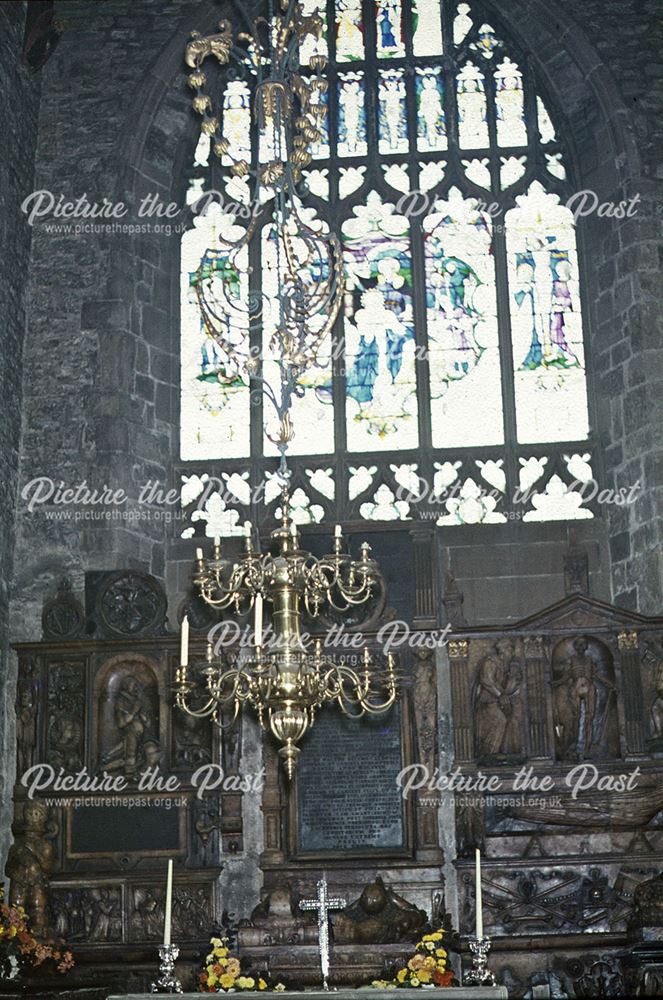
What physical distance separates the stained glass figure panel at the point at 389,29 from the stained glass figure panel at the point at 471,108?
68 cm

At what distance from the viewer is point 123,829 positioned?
12.2 meters

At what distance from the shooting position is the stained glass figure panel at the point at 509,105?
15.5m

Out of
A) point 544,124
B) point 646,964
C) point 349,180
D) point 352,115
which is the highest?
point 352,115

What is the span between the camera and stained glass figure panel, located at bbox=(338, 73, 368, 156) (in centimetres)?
1562

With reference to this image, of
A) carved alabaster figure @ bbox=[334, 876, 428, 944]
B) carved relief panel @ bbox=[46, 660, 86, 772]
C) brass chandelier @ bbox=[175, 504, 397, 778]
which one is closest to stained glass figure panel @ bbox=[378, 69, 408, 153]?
carved relief panel @ bbox=[46, 660, 86, 772]

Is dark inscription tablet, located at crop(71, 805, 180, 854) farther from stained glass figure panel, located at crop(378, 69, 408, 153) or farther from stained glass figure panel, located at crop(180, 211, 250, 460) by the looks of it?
stained glass figure panel, located at crop(378, 69, 408, 153)

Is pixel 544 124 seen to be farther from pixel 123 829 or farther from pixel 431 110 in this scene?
pixel 123 829

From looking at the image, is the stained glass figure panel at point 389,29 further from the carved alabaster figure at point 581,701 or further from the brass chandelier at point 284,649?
the brass chandelier at point 284,649

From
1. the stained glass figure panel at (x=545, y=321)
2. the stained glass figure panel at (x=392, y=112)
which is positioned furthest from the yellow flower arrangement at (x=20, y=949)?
the stained glass figure panel at (x=392, y=112)

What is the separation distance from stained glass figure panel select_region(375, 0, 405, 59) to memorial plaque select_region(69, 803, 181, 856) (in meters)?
7.85

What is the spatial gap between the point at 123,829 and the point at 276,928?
1.47m

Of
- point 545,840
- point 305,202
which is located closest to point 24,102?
point 305,202

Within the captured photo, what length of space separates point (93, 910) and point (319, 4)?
9.04m

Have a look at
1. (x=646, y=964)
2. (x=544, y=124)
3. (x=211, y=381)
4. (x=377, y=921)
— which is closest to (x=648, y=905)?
(x=646, y=964)
